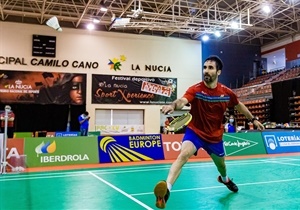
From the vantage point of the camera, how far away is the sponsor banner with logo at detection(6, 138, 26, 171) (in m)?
8.47

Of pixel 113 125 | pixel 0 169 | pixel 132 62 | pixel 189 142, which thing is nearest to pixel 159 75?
pixel 132 62

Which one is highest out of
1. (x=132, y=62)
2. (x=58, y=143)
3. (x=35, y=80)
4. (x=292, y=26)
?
(x=292, y=26)

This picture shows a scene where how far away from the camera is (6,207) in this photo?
432 centimetres

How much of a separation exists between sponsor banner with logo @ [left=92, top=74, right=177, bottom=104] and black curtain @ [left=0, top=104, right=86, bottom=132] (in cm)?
191

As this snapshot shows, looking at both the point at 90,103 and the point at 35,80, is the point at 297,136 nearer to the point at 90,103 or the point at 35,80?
the point at 90,103

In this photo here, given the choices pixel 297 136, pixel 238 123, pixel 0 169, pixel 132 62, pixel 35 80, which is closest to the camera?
pixel 0 169

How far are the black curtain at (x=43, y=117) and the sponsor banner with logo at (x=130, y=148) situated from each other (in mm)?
13505

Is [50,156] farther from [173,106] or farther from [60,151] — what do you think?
[173,106]

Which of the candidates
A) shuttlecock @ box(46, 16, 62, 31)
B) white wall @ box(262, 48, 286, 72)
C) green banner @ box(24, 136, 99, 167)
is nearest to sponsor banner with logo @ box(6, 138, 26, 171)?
green banner @ box(24, 136, 99, 167)

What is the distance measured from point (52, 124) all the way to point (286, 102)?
17.4 meters

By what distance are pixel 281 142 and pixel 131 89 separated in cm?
1431

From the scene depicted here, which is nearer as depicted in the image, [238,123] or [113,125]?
[113,125]

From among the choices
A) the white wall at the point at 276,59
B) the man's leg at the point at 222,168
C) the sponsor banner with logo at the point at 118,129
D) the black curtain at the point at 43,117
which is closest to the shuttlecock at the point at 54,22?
the black curtain at the point at 43,117

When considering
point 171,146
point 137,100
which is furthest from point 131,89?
point 171,146
